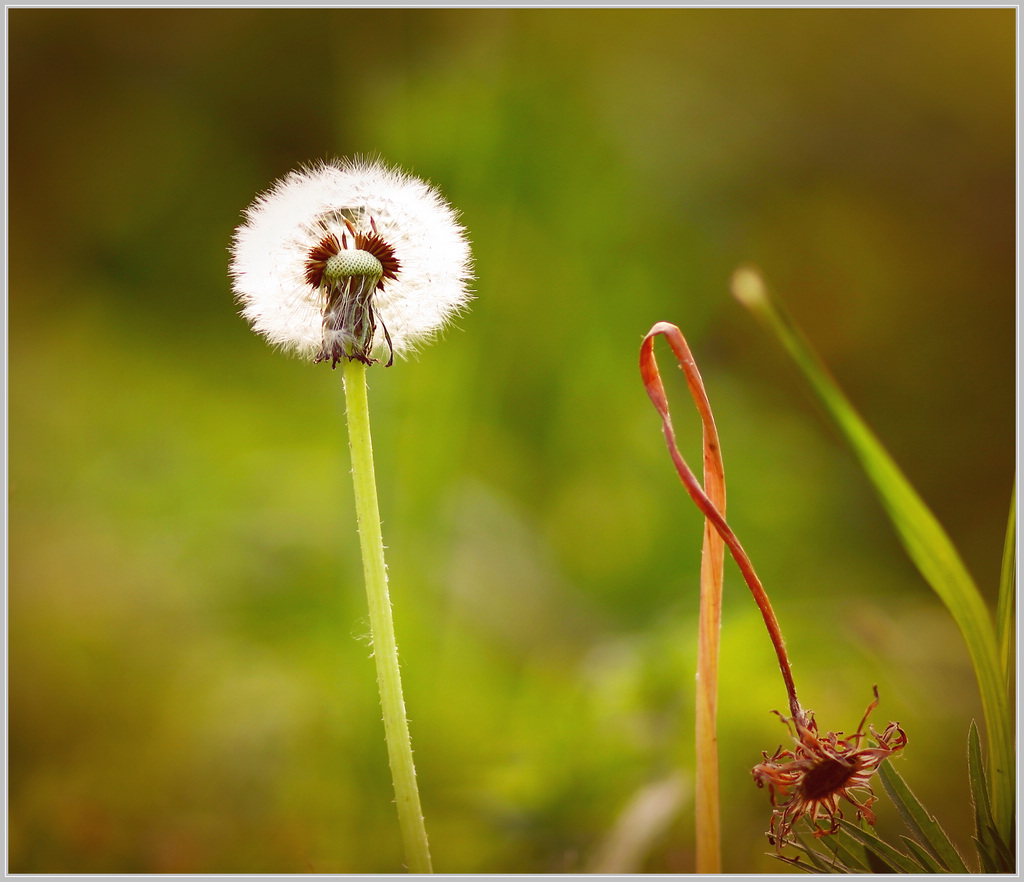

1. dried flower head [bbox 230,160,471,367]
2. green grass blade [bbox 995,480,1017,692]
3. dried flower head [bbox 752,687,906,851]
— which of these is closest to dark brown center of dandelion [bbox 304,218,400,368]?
dried flower head [bbox 230,160,471,367]

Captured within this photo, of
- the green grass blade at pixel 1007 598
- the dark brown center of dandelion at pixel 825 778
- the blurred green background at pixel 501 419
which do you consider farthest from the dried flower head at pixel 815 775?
the blurred green background at pixel 501 419

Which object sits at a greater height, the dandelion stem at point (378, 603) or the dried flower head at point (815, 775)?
the dandelion stem at point (378, 603)

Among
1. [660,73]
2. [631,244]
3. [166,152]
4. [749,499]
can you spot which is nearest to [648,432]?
[749,499]

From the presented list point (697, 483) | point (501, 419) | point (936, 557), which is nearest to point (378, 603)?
point (697, 483)

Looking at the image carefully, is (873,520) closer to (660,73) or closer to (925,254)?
(925,254)

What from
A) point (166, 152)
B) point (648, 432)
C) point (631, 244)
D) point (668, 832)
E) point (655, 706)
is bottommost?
point (668, 832)

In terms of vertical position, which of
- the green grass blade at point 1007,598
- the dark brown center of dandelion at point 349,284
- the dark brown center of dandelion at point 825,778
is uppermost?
the dark brown center of dandelion at point 349,284

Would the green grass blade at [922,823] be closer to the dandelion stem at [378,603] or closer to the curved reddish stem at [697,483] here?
the curved reddish stem at [697,483]
